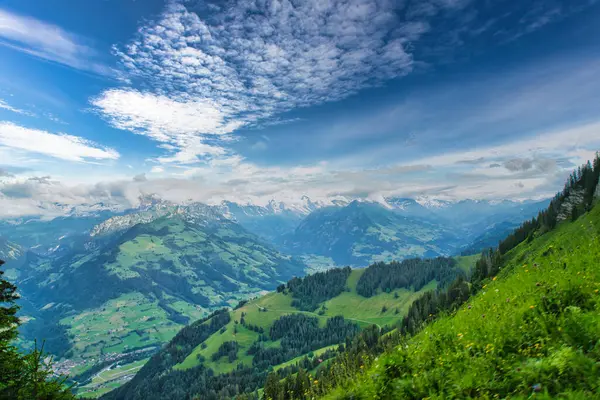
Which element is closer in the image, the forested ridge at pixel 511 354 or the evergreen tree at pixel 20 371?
the forested ridge at pixel 511 354

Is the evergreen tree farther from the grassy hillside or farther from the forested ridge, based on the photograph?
the grassy hillside

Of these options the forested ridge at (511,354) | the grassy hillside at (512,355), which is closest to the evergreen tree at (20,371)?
the forested ridge at (511,354)

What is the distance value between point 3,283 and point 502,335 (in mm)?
29719

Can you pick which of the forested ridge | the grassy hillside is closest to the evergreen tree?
the forested ridge

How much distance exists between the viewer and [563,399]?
16.7 feet

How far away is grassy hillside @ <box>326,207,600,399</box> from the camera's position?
19.4ft

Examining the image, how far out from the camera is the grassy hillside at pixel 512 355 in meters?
5.93

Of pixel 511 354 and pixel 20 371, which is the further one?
pixel 20 371

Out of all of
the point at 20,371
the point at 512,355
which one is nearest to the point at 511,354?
the point at 512,355

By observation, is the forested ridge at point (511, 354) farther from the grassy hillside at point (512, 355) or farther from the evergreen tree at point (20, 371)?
the evergreen tree at point (20, 371)

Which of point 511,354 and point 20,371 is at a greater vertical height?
point 511,354

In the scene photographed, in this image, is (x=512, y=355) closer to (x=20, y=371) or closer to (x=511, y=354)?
(x=511, y=354)

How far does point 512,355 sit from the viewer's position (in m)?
7.55

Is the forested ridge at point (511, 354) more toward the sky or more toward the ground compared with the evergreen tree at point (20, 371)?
A: more toward the sky
